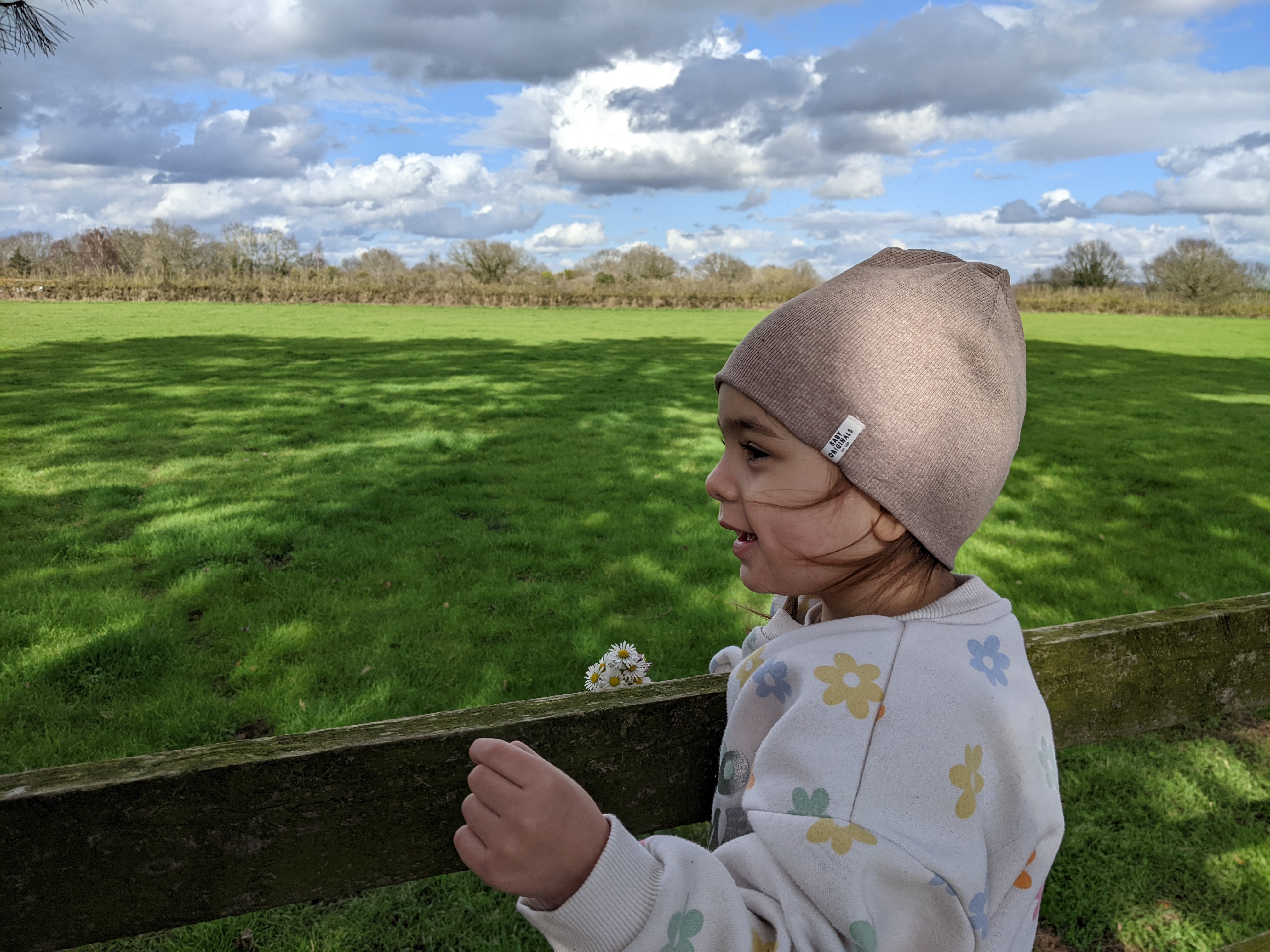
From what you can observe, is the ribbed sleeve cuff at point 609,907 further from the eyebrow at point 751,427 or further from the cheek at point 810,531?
the eyebrow at point 751,427

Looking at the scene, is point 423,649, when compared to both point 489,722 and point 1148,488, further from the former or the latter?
point 1148,488

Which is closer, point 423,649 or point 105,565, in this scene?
point 423,649

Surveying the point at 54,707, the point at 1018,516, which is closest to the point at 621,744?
the point at 54,707

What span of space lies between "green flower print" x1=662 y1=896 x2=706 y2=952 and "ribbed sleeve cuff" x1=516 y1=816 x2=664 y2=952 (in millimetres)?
30

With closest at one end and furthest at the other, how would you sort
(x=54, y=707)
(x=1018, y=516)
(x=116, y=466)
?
(x=54, y=707) < (x=1018, y=516) < (x=116, y=466)

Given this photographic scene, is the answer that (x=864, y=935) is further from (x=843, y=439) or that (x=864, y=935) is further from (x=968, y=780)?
(x=843, y=439)

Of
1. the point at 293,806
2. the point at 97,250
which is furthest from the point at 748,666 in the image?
the point at 97,250

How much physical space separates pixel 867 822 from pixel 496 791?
0.44 meters

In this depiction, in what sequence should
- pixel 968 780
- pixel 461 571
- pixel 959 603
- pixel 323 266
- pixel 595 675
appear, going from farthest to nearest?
pixel 323 266 < pixel 461 571 < pixel 595 675 < pixel 959 603 < pixel 968 780

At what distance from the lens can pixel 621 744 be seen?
4.33ft

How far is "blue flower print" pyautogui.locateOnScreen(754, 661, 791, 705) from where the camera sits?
1.19 metres

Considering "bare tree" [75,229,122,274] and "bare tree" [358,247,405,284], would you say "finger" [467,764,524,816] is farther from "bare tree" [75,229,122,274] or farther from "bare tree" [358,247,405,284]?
"bare tree" [75,229,122,274]

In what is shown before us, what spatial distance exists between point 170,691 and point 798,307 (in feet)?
12.1

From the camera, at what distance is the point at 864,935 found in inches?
37.9
